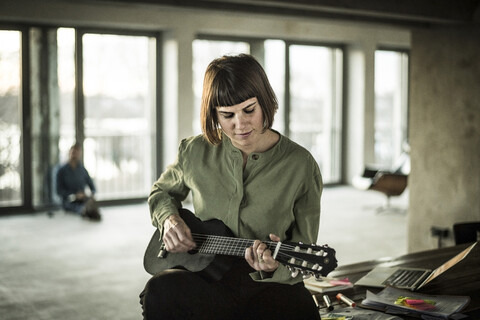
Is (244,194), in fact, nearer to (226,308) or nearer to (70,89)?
(226,308)

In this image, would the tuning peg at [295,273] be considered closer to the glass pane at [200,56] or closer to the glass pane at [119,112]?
the glass pane at [119,112]

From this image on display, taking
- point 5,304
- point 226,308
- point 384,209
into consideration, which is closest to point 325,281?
point 226,308

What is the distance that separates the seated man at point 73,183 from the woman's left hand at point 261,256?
22.5ft

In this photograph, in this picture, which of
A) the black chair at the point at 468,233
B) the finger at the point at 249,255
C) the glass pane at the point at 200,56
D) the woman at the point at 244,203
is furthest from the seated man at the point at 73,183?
the finger at the point at 249,255

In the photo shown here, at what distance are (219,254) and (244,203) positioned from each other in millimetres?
185

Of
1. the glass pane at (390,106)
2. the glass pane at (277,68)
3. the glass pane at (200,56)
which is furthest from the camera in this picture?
the glass pane at (390,106)

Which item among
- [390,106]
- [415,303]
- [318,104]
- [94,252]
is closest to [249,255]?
[415,303]

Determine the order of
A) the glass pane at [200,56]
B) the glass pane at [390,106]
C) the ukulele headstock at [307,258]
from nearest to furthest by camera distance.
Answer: the ukulele headstock at [307,258] < the glass pane at [200,56] < the glass pane at [390,106]

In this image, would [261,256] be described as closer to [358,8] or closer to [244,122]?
[244,122]

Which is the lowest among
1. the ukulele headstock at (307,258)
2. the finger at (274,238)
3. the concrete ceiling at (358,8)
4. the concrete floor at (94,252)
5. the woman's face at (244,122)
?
the concrete floor at (94,252)

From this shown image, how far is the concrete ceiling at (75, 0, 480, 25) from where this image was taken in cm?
425

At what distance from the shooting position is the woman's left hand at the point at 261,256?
200 centimetres

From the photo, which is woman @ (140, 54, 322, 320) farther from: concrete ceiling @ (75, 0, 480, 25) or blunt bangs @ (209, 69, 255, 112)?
concrete ceiling @ (75, 0, 480, 25)

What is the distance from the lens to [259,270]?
2.09 metres
